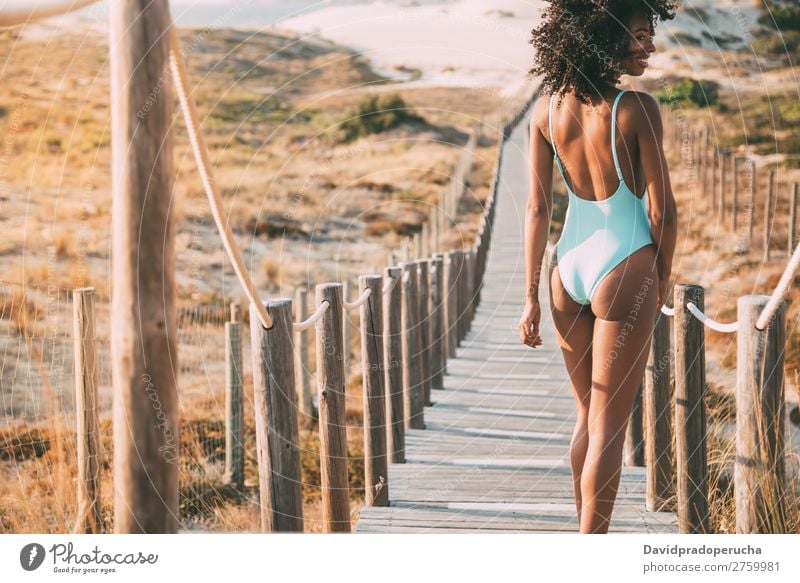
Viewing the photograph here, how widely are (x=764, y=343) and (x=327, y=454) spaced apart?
1.70 m

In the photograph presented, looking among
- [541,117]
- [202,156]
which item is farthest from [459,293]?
[202,156]

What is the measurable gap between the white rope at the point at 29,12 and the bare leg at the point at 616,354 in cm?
217

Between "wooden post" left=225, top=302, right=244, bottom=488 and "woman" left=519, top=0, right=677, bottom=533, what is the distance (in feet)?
13.0

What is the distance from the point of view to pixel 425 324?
706 cm

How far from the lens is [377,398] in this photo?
14.1ft

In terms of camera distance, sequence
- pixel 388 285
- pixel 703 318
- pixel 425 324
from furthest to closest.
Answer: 1. pixel 425 324
2. pixel 388 285
3. pixel 703 318

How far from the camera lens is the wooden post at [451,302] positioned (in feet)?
26.4

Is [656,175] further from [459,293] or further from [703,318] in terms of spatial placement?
[459,293]

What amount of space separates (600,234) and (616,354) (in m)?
0.38

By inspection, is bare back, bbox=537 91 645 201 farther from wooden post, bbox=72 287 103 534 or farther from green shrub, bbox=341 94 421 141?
green shrub, bbox=341 94 421 141

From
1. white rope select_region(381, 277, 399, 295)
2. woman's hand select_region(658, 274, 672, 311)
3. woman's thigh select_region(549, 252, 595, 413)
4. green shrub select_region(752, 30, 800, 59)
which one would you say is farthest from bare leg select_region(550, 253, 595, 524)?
green shrub select_region(752, 30, 800, 59)

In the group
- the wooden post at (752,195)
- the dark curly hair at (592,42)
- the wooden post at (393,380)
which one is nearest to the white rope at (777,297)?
the dark curly hair at (592,42)

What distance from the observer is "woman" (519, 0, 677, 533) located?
2.80m
